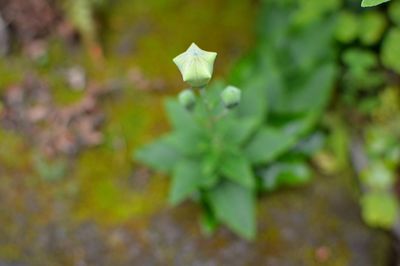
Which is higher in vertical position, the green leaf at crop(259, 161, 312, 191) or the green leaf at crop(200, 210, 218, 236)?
the green leaf at crop(259, 161, 312, 191)

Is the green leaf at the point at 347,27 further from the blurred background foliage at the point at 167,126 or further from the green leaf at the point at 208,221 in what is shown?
the green leaf at the point at 208,221

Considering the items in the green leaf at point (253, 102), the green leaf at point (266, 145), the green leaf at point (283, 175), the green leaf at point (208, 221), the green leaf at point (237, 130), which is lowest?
the green leaf at point (208, 221)

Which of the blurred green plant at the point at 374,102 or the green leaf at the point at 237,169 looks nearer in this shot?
the green leaf at the point at 237,169

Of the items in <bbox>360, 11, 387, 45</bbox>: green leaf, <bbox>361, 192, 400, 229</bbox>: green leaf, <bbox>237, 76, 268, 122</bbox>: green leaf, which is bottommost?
<bbox>361, 192, 400, 229</bbox>: green leaf

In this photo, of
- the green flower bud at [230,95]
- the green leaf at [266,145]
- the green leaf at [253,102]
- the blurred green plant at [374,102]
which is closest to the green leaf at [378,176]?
the blurred green plant at [374,102]

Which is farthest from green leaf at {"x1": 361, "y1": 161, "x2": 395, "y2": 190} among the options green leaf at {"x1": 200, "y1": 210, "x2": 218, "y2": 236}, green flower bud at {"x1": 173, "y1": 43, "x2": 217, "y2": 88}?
green flower bud at {"x1": 173, "y1": 43, "x2": 217, "y2": 88}

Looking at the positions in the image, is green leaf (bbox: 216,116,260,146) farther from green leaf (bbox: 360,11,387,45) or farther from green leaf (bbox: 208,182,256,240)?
green leaf (bbox: 360,11,387,45)

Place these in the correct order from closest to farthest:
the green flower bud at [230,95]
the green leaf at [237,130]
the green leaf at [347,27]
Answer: the green flower bud at [230,95]
the green leaf at [237,130]
the green leaf at [347,27]

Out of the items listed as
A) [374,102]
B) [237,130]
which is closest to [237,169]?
[237,130]
